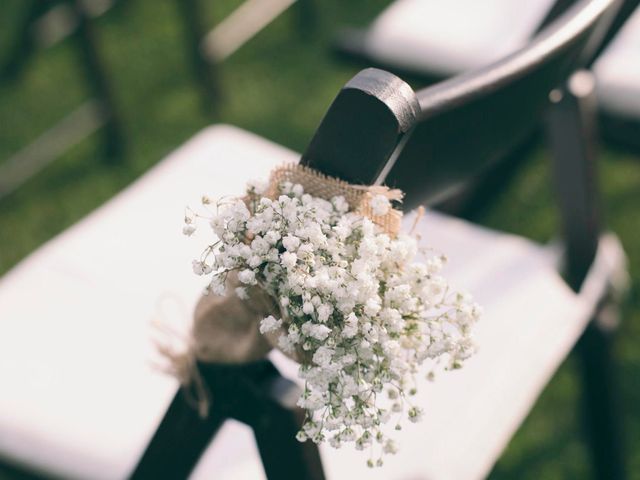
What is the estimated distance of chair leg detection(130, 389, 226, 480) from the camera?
857 millimetres

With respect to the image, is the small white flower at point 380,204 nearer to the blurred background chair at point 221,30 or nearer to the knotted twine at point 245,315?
the knotted twine at point 245,315

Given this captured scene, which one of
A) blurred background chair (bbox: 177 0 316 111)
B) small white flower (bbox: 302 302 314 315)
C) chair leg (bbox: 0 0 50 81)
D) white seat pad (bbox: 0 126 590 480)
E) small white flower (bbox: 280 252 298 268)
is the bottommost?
chair leg (bbox: 0 0 50 81)

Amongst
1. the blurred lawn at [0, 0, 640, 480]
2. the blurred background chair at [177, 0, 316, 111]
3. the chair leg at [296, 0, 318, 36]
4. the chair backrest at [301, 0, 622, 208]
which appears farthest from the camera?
the chair leg at [296, 0, 318, 36]

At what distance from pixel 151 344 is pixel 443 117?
60 cm

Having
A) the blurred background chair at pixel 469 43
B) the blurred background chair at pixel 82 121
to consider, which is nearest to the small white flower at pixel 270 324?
the blurred background chair at pixel 469 43

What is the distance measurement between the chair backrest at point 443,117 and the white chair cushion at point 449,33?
70 centimetres

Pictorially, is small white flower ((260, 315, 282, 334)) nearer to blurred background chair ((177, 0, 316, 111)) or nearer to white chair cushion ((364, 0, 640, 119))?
white chair cushion ((364, 0, 640, 119))

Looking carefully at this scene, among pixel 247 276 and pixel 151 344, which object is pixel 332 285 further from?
pixel 151 344

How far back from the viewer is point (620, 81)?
1496mm

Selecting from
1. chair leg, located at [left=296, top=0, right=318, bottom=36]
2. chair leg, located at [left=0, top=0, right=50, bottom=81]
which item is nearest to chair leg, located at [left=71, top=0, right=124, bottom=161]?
chair leg, located at [left=0, top=0, right=50, bottom=81]

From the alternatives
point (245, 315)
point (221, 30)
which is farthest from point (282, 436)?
point (221, 30)

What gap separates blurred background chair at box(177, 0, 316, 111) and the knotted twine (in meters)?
1.75

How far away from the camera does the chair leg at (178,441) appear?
86 cm

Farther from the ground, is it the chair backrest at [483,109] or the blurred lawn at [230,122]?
the chair backrest at [483,109]
